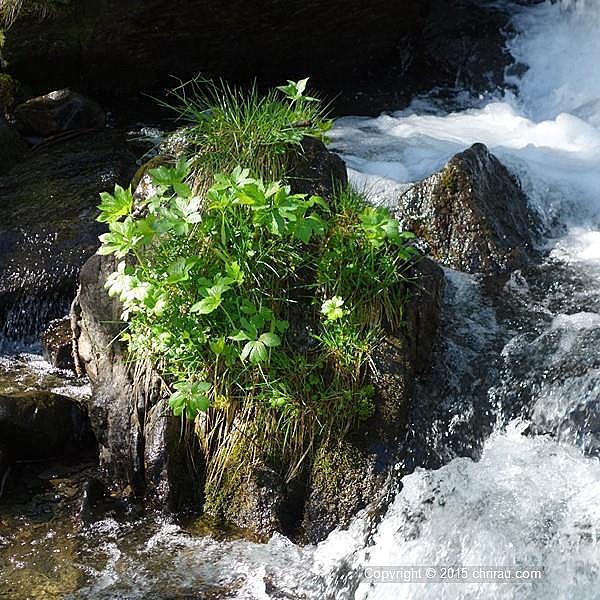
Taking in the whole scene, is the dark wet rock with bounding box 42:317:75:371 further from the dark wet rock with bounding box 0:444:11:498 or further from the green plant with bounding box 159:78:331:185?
the green plant with bounding box 159:78:331:185

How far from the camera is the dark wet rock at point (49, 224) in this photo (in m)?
6.28

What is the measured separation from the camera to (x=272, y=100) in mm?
5219

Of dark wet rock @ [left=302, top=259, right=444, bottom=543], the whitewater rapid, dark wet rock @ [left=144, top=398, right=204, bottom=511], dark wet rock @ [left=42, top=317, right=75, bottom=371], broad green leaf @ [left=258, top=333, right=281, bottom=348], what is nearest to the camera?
the whitewater rapid

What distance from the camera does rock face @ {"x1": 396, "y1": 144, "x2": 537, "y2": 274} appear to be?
229 inches

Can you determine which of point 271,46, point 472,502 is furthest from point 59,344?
point 271,46

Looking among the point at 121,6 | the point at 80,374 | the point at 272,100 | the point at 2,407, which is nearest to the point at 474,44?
the point at 121,6

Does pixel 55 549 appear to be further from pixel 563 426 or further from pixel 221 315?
pixel 563 426

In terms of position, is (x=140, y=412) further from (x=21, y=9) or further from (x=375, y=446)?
(x=21, y=9)

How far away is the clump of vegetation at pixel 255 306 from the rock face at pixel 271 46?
4.44 metres

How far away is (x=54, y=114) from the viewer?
320 inches

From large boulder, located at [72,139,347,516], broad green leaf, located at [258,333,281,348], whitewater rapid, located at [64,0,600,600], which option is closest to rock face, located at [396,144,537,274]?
whitewater rapid, located at [64,0,600,600]

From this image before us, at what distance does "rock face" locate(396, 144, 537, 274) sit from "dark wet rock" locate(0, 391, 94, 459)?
7.81ft

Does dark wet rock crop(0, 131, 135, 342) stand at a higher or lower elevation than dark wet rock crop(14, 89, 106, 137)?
lower

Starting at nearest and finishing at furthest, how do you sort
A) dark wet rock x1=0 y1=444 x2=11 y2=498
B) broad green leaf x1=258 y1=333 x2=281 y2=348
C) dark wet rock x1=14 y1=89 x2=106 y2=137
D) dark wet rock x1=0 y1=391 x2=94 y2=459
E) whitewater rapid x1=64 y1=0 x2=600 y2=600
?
1. whitewater rapid x1=64 y1=0 x2=600 y2=600
2. broad green leaf x1=258 y1=333 x2=281 y2=348
3. dark wet rock x1=0 y1=444 x2=11 y2=498
4. dark wet rock x1=0 y1=391 x2=94 y2=459
5. dark wet rock x1=14 y1=89 x2=106 y2=137
